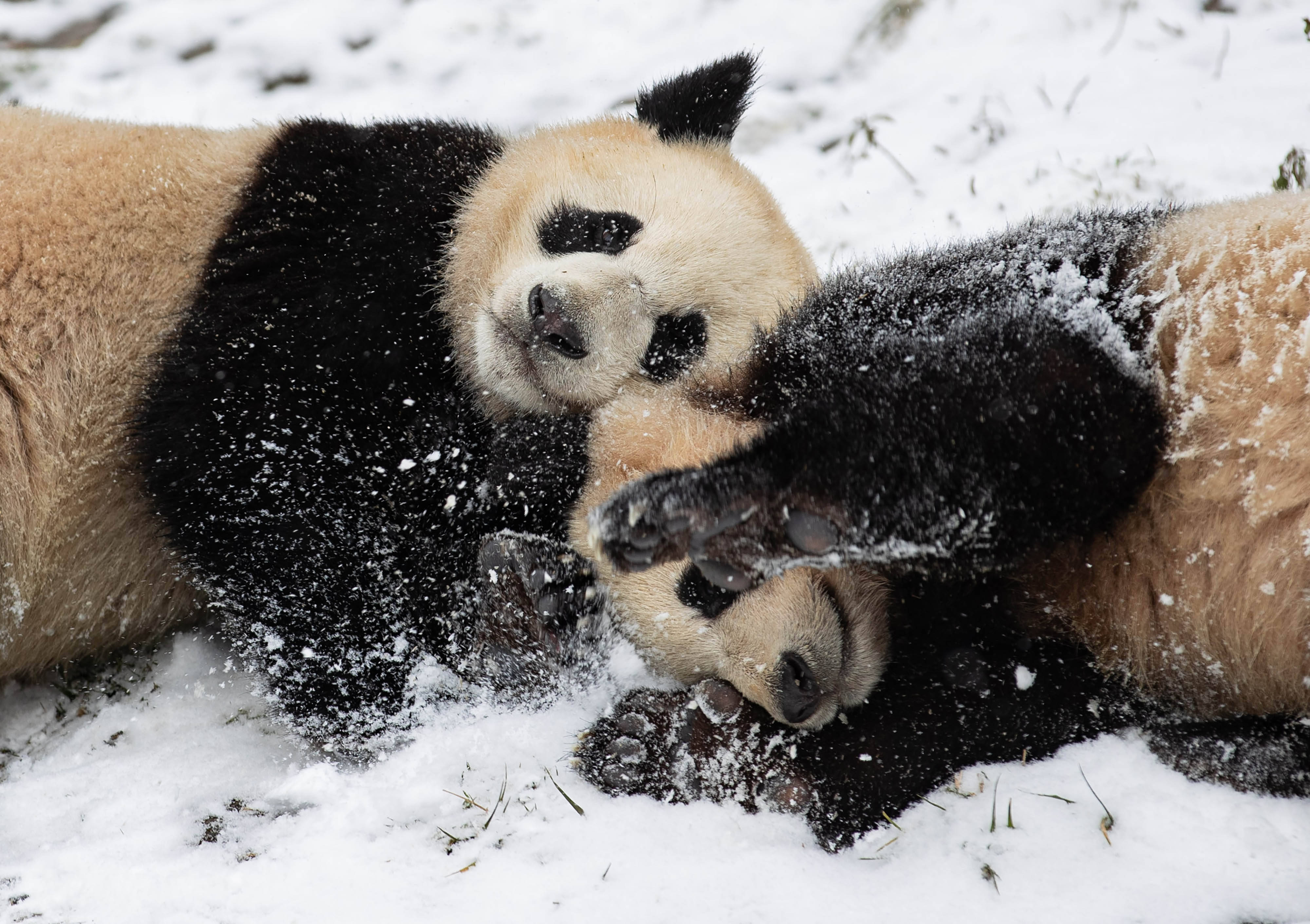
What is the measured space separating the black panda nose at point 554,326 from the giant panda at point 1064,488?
627 millimetres

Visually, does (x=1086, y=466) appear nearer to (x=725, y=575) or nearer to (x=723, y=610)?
(x=725, y=575)

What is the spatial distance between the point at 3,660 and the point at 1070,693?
315 cm

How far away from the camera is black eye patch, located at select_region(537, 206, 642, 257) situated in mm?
3385

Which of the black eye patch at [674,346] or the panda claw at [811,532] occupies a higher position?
the panda claw at [811,532]

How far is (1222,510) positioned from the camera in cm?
243

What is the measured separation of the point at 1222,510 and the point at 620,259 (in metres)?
1.87

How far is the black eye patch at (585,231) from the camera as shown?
3385 mm

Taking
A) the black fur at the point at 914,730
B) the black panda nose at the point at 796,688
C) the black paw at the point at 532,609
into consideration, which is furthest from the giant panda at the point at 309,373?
the black panda nose at the point at 796,688

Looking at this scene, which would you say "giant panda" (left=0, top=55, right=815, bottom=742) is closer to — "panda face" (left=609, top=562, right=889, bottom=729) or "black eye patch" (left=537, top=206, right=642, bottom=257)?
"black eye patch" (left=537, top=206, right=642, bottom=257)

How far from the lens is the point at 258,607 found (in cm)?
305

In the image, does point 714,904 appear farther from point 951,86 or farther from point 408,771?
point 951,86

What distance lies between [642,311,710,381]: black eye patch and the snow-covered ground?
920mm

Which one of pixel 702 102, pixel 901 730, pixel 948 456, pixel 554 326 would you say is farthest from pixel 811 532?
pixel 702 102

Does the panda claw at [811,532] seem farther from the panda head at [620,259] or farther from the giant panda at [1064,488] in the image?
the panda head at [620,259]
